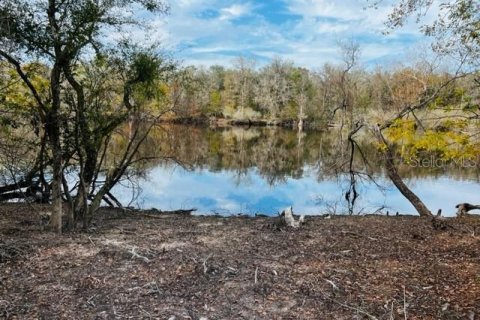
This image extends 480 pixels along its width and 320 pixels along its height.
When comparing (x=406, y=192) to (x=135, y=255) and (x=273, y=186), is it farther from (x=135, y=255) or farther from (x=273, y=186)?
(x=273, y=186)

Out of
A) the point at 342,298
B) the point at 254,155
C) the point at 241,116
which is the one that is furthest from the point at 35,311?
the point at 241,116

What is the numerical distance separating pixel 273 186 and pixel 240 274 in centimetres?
1555

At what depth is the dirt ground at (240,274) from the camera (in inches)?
178

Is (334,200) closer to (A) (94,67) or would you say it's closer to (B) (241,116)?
(A) (94,67)

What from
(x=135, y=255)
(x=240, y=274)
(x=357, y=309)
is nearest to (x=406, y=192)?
(x=240, y=274)

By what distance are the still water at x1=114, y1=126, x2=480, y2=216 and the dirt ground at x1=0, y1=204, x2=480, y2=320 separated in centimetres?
465

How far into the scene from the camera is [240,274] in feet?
18.0

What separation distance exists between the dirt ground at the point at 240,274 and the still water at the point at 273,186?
4.65 meters

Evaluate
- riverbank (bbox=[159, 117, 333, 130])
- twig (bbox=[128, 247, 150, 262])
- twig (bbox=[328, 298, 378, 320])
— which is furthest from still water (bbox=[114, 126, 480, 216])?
riverbank (bbox=[159, 117, 333, 130])

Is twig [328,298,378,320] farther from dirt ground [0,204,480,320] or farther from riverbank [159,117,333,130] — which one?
riverbank [159,117,333,130]

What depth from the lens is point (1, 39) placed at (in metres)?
6.63

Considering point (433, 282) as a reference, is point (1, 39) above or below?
above

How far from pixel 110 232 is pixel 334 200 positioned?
1137 centimetres

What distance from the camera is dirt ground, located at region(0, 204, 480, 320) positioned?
14.9 ft
